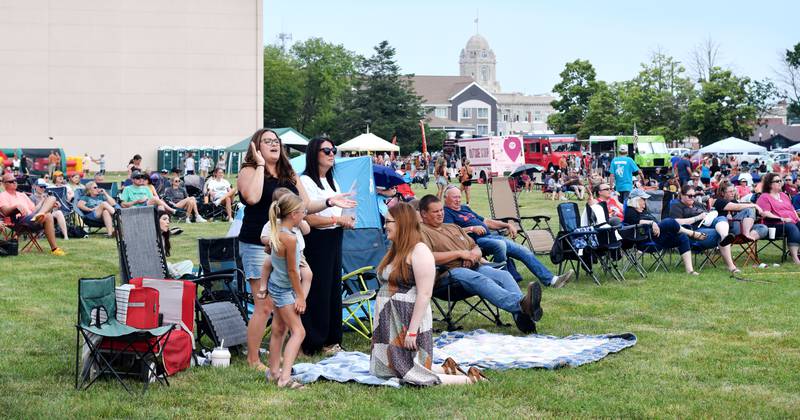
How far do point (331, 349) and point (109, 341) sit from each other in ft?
5.57

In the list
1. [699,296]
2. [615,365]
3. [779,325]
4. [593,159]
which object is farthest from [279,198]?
[593,159]

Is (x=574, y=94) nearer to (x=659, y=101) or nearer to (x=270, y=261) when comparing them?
(x=659, y=101)

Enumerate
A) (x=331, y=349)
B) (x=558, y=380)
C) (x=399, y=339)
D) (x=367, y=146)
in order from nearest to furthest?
(x=399, y=339)
(x=558, y=380)
(x=331, y=349)
(x=367, y=146)

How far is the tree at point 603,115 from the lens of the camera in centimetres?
6988

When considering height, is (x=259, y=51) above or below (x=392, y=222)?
above

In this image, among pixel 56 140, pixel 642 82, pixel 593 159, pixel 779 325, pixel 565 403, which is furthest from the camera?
pixel 642 82

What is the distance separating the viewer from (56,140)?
56.9m

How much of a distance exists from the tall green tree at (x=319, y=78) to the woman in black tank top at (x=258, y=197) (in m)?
77.9

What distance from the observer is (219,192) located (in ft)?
70.7

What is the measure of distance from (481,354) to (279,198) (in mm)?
1993

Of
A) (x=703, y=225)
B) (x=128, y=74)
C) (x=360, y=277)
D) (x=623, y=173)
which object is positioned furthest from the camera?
(x=128, y=74)

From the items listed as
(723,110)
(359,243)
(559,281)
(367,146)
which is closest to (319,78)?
(723,110)

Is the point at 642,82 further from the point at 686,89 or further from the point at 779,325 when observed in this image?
the point at 779,325

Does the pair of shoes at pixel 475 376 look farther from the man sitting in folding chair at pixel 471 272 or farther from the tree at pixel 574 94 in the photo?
the tree at pixel 574 94
